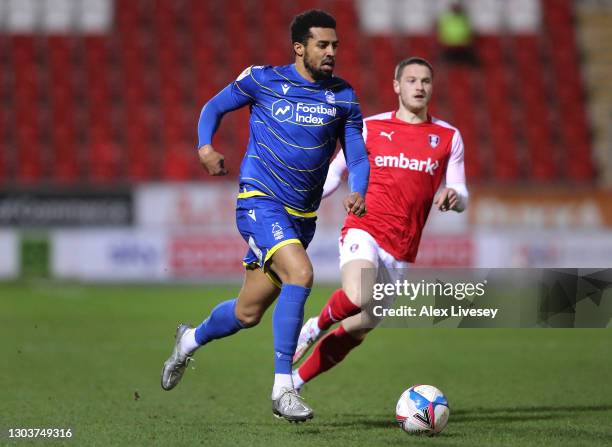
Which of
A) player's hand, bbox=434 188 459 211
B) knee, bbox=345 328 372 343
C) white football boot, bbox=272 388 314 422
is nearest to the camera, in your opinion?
white football boot, bbox=272 388 314 422

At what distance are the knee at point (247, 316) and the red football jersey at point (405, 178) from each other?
997mm

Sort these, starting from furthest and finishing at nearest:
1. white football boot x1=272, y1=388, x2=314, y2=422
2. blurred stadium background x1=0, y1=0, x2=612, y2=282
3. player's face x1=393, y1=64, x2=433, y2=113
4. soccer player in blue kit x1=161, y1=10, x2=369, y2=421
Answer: blurred stadium background x1=0, y1=0, x2=612, y2=282 < player's face x1=393, y1=64, x2=433, y2=113 < soccer player in blue kit x1=161, y1=10, x2=369, y2=421 < white football boot x1=272, y1=388, x2=314, y2=422

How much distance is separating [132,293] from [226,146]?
5026 mm

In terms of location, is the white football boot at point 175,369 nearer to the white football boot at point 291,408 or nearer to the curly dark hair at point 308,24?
the white football boot at point 291,408

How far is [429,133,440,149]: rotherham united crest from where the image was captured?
6789mm

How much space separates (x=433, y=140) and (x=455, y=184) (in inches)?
12.5

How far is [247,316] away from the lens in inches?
240

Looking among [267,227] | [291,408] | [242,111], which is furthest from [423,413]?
[242,111]

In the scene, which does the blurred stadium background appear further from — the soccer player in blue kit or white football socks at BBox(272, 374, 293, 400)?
white football socks at BBox(272, 374, 293, 400)

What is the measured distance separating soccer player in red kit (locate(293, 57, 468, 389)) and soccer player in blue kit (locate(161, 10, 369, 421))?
64 centimetres

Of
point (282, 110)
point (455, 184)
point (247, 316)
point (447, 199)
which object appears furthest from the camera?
point (455, 184)

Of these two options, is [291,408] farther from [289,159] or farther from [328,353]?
[289,159]

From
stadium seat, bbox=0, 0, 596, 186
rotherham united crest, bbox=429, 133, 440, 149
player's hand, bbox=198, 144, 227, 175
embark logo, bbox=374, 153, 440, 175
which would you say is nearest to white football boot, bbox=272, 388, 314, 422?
player's hand, bbox=198, 144, 227, 175

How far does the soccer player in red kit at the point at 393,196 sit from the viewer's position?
21.5 feet
